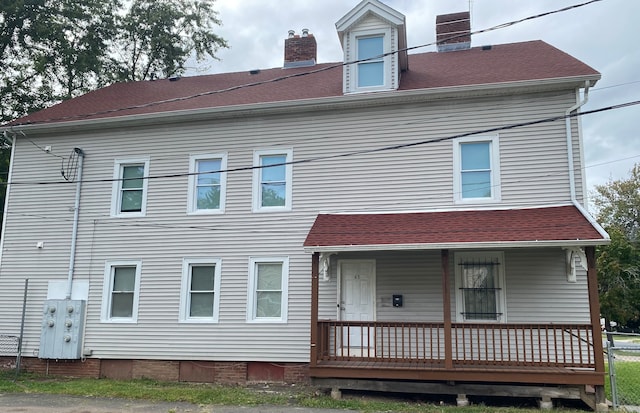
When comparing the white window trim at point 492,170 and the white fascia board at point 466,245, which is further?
the white window trim at point 492,170

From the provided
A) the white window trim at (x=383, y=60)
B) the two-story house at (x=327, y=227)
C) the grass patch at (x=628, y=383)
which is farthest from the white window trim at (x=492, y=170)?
the grass patch at (x=628, y=383)

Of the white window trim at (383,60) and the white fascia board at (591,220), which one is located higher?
the white window trim at (383,60)

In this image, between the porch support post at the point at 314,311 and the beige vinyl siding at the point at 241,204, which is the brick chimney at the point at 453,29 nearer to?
the beige vinyl siding at the point at 241,204

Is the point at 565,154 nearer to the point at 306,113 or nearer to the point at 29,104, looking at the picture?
the point at 306,113

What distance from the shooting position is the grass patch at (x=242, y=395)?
846cm

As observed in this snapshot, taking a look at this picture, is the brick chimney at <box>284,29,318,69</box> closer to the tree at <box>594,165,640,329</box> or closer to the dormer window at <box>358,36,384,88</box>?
the dormer window at <box>358,36,384,88</box>

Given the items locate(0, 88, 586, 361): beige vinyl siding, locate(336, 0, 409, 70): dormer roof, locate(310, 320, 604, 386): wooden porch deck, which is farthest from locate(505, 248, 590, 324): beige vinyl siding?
locate(336, 0, 409, 70): dormer roof

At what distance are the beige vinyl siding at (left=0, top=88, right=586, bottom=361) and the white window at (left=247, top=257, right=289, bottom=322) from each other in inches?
6.7

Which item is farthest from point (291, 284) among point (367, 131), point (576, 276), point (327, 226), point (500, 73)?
point (500, 73)

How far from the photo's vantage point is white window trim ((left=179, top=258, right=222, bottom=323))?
37.1ft

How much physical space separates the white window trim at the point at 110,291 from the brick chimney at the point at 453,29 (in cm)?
1020

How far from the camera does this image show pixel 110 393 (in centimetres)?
971

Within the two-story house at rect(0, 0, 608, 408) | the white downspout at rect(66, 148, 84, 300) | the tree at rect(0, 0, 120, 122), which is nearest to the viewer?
the two-story house at rect(0, 0, 608, 408)

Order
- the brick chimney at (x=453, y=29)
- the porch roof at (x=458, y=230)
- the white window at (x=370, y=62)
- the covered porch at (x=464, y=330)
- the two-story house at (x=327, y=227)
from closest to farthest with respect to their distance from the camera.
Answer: the covered porch at (x=464, y=330)
the porch roof at (x=458, y=230)
the two-story house at (x=327, y=227)
the white window at (x=370, y=62)
the brick chimney at (x=453, y=29)
